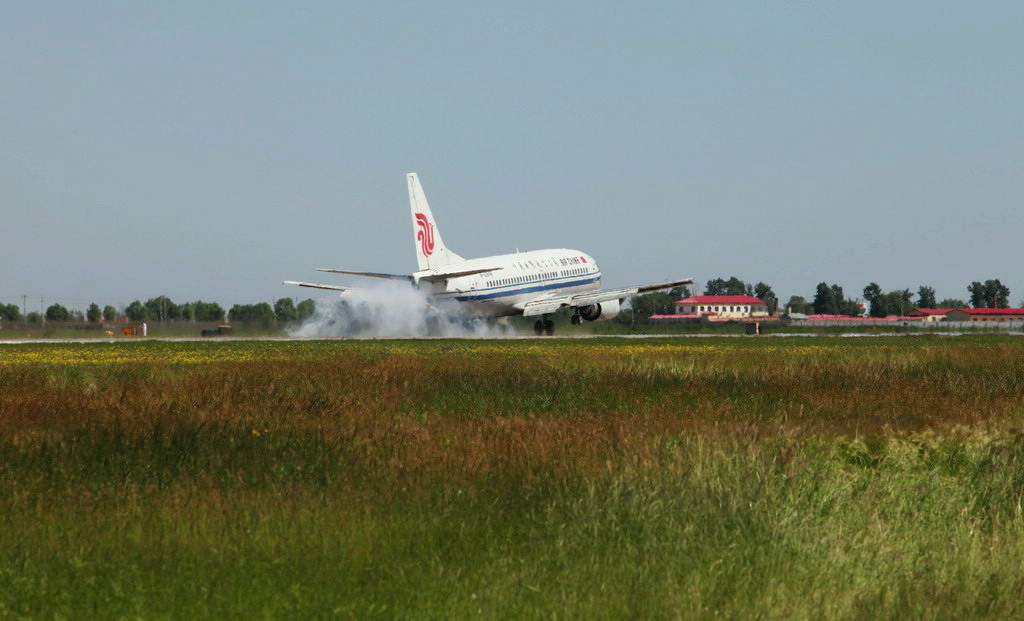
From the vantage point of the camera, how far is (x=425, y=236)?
65.9m

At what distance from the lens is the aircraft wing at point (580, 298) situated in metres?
67.2

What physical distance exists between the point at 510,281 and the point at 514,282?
13.4 inches

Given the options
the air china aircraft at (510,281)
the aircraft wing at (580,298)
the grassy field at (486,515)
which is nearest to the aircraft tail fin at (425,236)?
Answer: the air china aircraft at (510,281)

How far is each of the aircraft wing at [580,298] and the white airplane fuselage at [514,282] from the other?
36 cm

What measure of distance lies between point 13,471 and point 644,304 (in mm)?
185706

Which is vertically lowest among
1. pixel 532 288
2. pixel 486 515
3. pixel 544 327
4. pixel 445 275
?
pixel 486 515

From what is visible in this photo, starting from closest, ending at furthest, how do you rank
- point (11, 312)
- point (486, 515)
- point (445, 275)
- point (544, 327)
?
point (486, 515)
point (445, 275)
point (544, 327)
point (11, 312)

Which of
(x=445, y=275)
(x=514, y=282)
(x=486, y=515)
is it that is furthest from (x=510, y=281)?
(x=486, y=515)

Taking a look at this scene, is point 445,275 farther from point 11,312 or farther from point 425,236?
point 11,312

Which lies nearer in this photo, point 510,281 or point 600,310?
point 510,281

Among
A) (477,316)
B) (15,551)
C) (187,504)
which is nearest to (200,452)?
(187,504)

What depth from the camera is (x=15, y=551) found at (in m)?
8.51

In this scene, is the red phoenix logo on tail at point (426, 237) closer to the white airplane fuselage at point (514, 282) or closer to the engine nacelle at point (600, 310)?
the white airplane fuselage at point (514, 282)

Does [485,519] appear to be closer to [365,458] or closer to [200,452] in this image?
[365,458]
